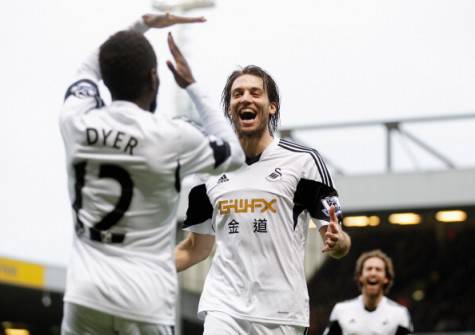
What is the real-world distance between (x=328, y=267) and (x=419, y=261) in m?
2.13

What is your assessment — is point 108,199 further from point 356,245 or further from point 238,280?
point 356,245

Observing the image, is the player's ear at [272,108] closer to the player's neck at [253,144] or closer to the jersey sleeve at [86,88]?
the player's neck at [253,144]

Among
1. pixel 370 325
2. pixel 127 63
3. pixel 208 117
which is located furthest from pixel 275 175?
pixel 370 325

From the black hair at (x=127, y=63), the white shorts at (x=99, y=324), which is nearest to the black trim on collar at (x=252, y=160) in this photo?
the black hair at (x=127, y=63)

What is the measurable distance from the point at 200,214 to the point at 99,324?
2452mm

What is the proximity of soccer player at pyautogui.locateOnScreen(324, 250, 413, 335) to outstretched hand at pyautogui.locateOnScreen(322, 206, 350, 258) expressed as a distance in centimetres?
430

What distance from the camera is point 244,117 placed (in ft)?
25.5

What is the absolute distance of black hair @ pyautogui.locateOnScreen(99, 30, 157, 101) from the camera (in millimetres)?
5480

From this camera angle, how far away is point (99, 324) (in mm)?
5500

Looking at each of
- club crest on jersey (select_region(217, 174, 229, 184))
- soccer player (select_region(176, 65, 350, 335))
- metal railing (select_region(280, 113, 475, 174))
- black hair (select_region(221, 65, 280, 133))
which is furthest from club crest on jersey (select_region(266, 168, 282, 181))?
metal railing (select_region(280, 113, 475, 174))

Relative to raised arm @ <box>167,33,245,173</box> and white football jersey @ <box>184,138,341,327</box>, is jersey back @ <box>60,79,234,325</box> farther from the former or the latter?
white football jersey @ <box>184,138,341,327</box>

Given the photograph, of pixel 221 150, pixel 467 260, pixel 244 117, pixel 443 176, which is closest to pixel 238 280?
pixel 244 117

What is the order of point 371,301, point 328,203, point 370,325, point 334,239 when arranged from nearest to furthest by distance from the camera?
point 334,239, point 328,203, point 370,325, point 371,301

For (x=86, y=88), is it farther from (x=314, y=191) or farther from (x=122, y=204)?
(x=314, y=191)
